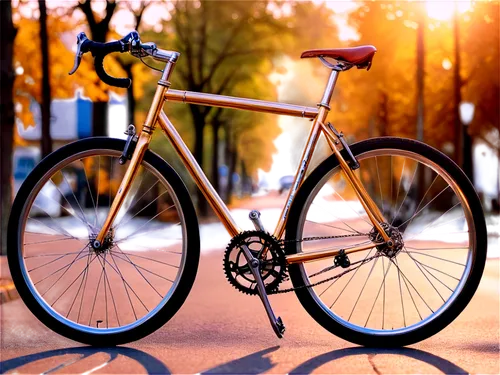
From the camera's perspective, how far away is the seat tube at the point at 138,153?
14.5 feet

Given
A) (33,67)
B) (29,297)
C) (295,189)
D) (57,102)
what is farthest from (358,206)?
(57,102)

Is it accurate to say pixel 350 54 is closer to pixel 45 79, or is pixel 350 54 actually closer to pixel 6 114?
pixel 6 114

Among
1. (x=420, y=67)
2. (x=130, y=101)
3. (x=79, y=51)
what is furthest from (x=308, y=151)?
(x=130, y=101)

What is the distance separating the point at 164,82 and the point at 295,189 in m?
0.92

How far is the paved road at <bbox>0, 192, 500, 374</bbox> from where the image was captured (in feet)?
13.0

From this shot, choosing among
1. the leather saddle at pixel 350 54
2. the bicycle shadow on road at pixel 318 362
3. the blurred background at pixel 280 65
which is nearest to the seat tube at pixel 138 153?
the leather saddle at pixel 350 54

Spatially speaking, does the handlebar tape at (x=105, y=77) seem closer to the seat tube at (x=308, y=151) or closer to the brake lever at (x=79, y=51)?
the brake lever at (x=79, y=51)

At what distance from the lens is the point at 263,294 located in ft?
13.8

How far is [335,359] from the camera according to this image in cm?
414

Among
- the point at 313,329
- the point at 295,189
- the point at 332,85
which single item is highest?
the point at 332,85

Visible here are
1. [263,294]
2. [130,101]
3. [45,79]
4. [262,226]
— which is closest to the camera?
[263,294]

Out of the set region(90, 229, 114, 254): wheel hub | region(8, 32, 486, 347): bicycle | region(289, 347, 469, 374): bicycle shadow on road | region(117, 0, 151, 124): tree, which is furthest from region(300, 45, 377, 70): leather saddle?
region(117, 0, 151, 124): tree

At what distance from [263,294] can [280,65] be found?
1076 inches

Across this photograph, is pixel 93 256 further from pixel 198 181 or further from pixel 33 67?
pixel 33 67
